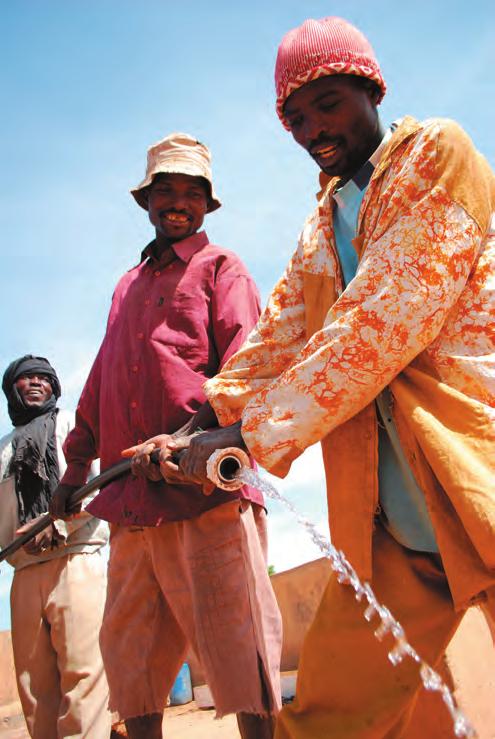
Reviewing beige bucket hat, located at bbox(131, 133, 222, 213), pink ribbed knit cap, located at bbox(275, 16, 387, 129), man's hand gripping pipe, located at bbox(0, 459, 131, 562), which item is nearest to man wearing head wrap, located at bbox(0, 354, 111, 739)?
man's hand gripping pipe, located at bbox(0, 459, 131, 562)

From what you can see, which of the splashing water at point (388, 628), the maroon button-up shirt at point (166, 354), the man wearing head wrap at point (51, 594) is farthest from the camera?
the man wearing head wrap at point (51, 594)

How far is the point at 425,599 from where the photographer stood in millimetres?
2041

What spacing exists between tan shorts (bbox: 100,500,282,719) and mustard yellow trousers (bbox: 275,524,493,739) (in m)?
0.97

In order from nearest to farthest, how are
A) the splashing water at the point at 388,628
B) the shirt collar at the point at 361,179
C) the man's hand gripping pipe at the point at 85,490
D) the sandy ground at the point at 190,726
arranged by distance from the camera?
1. the splashing water at the point at 388,628
2. the shirt collar at the point at 361,179
3. the man's hand gripping pipe at the point at 85,490
4. the sandy ground at the point at 190,726

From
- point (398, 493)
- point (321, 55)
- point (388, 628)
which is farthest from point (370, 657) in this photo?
point (321, 55)

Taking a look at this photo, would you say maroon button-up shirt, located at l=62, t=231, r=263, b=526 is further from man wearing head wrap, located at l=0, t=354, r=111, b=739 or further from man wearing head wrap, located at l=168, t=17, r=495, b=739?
man wearing head wrap, located at l=0, t=354, r=111, b=739

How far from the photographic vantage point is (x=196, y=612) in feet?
10.2

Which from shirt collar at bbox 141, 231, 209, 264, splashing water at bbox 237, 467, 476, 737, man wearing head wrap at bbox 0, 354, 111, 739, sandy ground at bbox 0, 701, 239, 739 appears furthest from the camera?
sandy ground at bbox 0, 701, 239, 739

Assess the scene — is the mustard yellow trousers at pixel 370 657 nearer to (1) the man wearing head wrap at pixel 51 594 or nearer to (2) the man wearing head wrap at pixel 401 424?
(2) the man wearing head wrap at pixel 401 424

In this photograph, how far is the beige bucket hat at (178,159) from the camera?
3.78 meters

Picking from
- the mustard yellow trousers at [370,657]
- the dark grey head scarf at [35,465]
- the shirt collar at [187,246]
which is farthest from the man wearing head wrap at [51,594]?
the mustard yellow trousers at [370,657]

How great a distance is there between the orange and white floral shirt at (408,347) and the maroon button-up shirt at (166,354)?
45.9 inches

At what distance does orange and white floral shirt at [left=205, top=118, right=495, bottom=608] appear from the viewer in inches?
80.5

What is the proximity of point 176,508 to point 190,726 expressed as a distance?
348 cm
